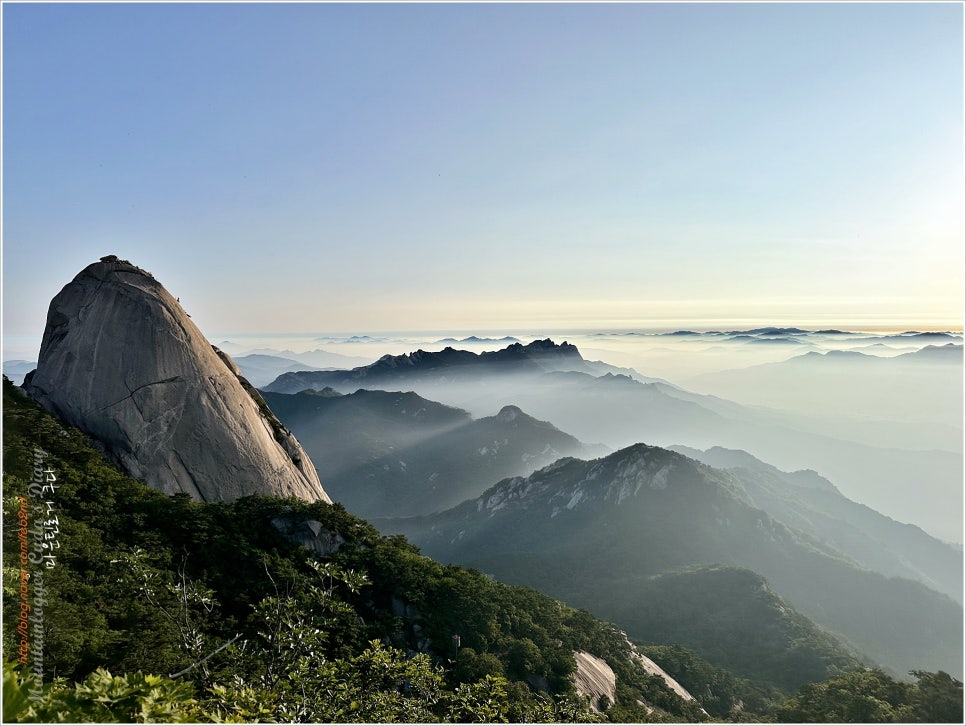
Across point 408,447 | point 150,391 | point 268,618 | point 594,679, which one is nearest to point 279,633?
point 268,618

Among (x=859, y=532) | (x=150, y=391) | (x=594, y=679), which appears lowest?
(x=859, y=532)

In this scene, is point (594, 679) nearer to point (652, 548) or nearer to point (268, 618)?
point (268, 618)

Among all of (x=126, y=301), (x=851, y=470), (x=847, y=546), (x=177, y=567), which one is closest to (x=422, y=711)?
(x=177, y=567)

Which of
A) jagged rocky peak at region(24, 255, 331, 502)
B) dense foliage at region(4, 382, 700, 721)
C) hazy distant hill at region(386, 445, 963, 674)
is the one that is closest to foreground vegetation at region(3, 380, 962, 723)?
dense foliage at region(4, 382, 700, 721)

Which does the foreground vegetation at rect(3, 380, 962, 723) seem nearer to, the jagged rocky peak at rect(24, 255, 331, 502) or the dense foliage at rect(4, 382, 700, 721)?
the dense foliage at rect(4, 382, 700, 721)

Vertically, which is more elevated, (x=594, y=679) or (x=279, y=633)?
(x=279, y=633)

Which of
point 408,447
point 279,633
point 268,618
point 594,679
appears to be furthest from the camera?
point 408,447
